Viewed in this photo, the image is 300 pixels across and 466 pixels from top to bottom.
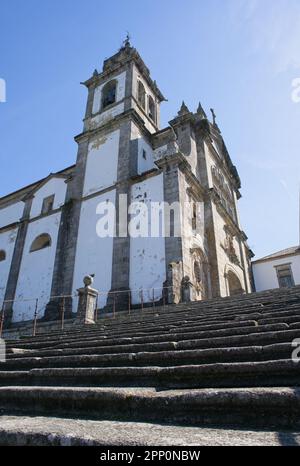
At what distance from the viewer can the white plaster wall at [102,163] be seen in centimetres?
1786

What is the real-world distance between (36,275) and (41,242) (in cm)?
247

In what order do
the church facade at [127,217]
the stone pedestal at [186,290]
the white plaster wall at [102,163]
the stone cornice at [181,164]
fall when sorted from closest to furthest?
1. the stone pedestal at [186,290]
2. the church facade at [127,217]
3. the stone cornice at [181,164]
4. the white plaster wall at [102,163]

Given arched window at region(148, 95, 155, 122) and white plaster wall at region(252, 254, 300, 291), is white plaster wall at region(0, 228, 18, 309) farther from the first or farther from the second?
white plaster wall at region(252, 254, 300, 291)

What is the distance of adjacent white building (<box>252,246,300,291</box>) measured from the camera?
22469 millimetres

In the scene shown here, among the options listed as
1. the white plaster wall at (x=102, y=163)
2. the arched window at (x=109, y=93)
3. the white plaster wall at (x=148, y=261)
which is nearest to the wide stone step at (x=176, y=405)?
the white plaster wall at (x=148, y=261)

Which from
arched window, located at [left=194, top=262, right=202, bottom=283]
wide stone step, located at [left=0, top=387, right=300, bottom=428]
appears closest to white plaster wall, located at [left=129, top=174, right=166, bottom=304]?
arched window, located at [left=194, top=262, right=202, bottom=283]

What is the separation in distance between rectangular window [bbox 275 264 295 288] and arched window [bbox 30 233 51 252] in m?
15.7

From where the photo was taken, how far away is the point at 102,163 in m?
18.7

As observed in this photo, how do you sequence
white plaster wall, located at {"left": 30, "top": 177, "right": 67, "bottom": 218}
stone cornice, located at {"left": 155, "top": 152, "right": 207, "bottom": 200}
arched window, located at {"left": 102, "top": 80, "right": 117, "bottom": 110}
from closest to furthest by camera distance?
stone cornice, located at {"left": 155, "top": 152, "right": 207, "bottom": 200}
white plaster wall, located at {"left": 30, "top": 177, "right": 67, "bottom": 218}
arched window, located at {"left": 102, "top": 80, "right": 117, "bottom": 110}

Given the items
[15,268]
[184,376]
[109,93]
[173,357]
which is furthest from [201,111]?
[184,376]

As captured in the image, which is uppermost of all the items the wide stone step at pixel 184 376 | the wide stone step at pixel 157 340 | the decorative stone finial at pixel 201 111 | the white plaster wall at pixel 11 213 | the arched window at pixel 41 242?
the decorative stone finial at pixel 201 111

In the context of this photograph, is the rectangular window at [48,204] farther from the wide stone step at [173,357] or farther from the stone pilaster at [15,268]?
the wide stone step at [173,357]

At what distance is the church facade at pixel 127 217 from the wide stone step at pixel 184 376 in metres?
8.61
